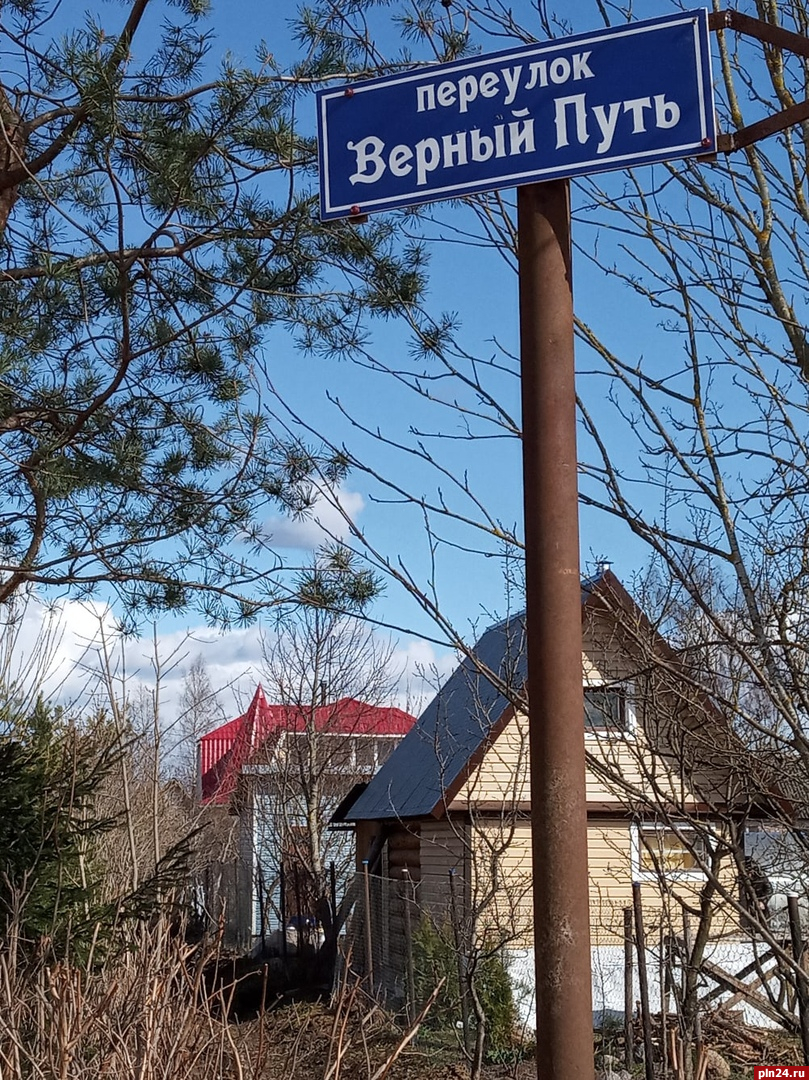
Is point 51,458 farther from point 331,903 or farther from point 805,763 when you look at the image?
point 331,903

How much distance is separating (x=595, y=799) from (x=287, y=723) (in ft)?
39.0

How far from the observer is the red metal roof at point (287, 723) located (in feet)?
84.0

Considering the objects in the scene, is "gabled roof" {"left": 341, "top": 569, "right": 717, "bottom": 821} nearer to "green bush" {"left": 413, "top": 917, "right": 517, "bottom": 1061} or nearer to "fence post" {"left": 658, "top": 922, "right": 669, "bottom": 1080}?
"green bush" {"left": 413, "top": 917, "right": 517, "bottom": 1061}

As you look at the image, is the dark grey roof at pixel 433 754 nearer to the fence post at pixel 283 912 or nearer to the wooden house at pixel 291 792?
the fence post at pixel 283 912

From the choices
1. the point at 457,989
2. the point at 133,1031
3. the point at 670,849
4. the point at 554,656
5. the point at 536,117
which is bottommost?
the point at 457,989

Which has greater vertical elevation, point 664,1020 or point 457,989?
point 664,1020

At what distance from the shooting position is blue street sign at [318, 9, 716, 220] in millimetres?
1970

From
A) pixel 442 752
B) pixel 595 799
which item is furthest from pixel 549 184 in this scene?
pixel 442 752

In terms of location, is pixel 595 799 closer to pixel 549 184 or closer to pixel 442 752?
pixel 442 752

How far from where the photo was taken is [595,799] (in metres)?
14.6

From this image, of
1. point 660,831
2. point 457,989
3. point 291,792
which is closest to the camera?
point 660,831

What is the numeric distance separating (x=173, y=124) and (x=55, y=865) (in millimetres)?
5433

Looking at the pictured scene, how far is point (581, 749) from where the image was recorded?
1.81 meters

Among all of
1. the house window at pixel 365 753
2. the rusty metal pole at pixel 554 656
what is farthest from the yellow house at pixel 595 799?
the house window at pixel 365 753
